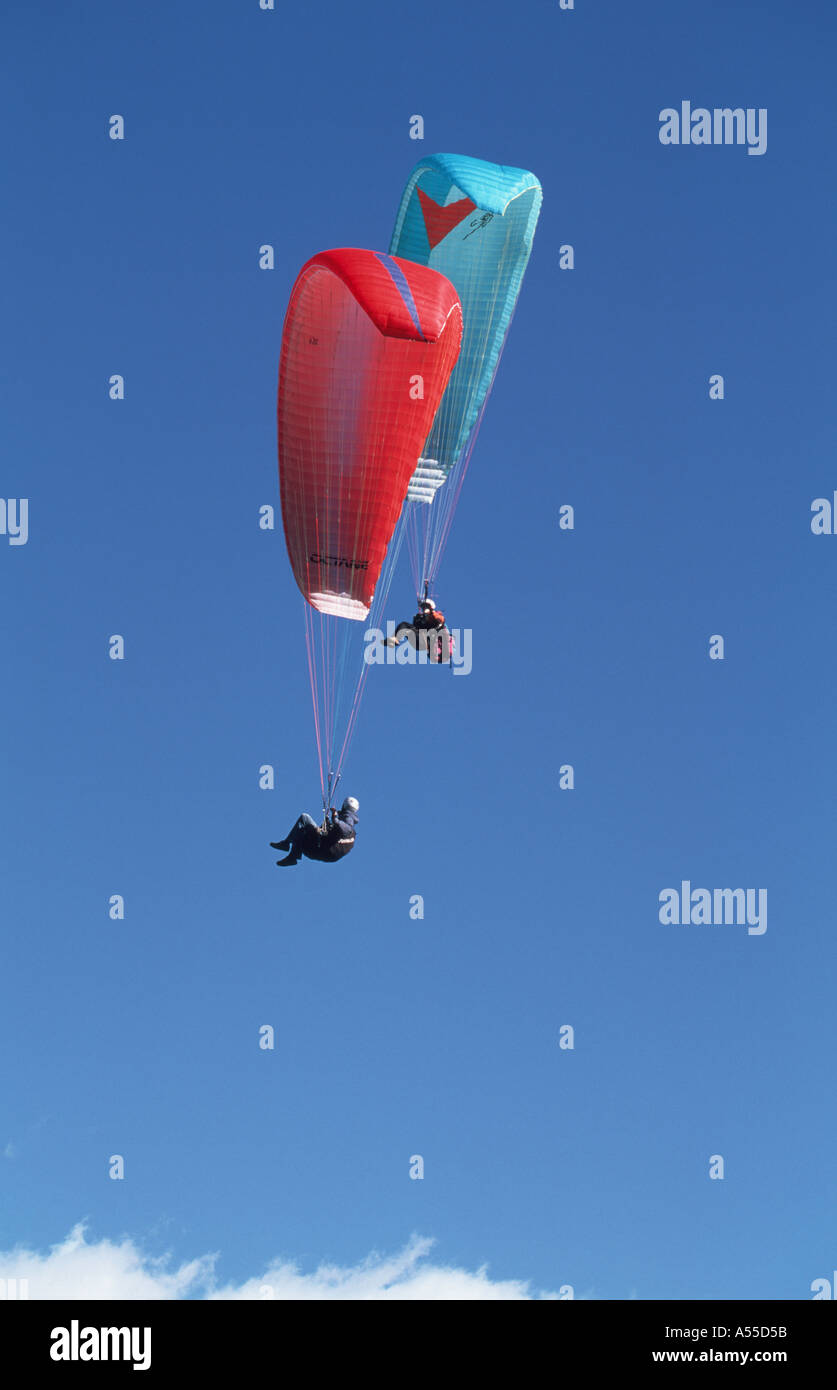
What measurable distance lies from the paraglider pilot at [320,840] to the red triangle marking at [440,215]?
10.4 metres

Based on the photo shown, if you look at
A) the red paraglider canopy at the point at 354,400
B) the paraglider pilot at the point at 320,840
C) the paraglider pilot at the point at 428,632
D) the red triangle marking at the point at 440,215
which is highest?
the red triangle marking at the point at 440,215

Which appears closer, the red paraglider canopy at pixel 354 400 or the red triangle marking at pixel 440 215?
the red paraglider canopy at pixel 354 400

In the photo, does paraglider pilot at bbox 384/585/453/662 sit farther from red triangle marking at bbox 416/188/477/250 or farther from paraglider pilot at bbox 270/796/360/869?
red triangle marking at bbox 416/188/477/250

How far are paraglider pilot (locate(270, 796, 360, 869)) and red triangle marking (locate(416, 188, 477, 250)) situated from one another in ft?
34.2

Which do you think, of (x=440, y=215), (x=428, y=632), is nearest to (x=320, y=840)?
(x=428, y=632)

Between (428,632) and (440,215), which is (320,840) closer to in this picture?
(428,632)

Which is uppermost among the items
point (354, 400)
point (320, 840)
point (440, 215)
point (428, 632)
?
point (440, 215)

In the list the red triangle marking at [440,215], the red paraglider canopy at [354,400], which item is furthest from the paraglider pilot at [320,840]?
the red triangle marking at [440,215]

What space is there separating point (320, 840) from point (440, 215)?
37.0 feet

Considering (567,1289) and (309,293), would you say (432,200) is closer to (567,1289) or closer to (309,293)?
(309,293)

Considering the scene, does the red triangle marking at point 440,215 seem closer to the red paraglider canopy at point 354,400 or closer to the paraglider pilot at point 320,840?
the red paraglider canopy at point 354,400

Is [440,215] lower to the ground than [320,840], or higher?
higher

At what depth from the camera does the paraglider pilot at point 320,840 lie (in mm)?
32969

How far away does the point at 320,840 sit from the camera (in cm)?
3297
